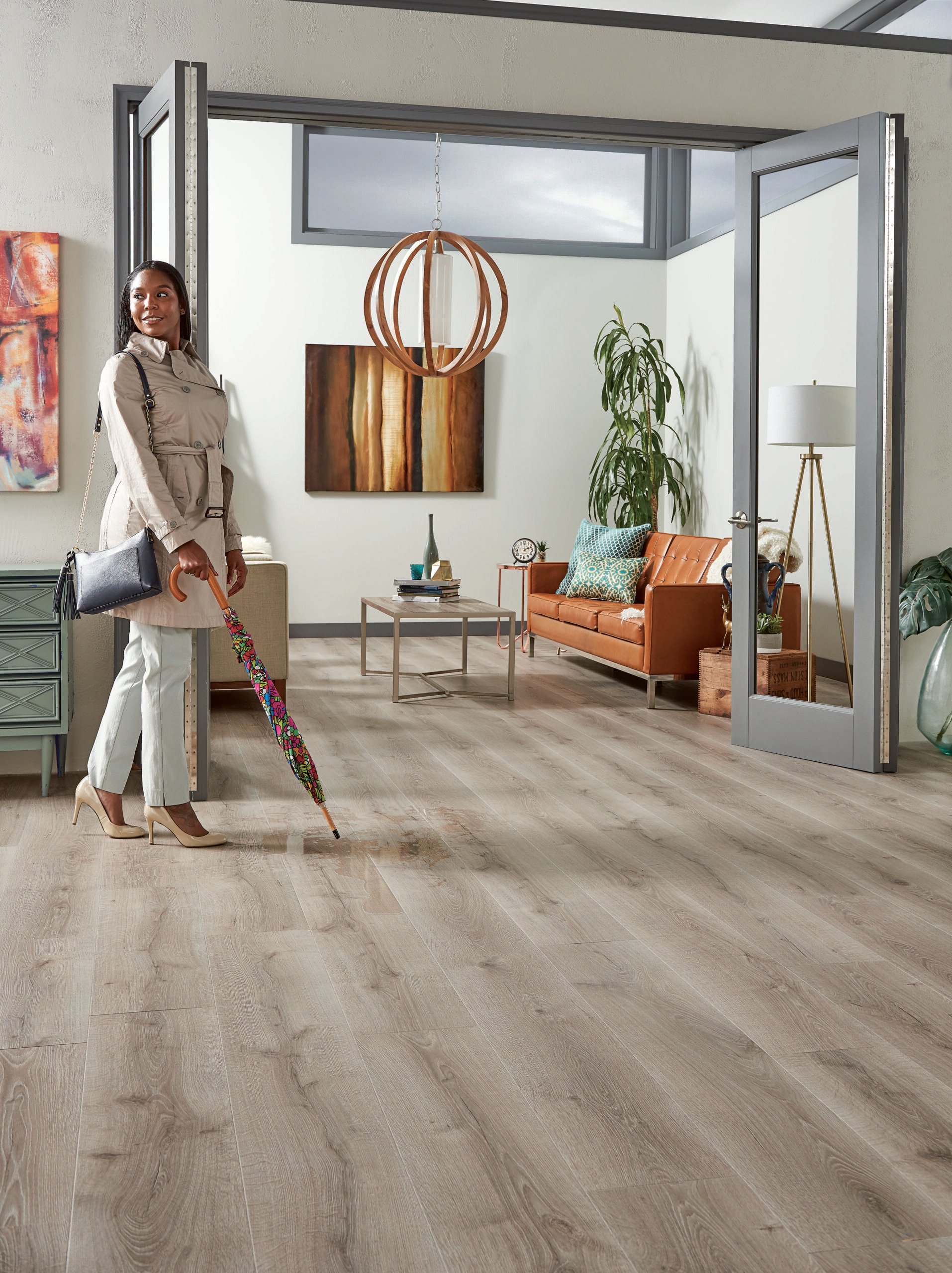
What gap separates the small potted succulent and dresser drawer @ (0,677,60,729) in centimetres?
271

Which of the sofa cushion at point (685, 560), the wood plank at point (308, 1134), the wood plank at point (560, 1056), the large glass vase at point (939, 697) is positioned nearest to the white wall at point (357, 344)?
the sofa cushion at point (685, 560)

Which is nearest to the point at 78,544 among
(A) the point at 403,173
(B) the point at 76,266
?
(B) the point at 76,266

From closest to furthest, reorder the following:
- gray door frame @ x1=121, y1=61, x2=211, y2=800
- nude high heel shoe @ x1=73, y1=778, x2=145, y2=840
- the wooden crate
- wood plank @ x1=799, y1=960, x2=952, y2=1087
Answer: wood plank @ x1=799, y1=960, x2=952, y2=1087
nude high heel shoe @ x1=73, y1=778, x2=145, y2=840
gray door frame @ x1=121, y1=61, x2=211, y2=800
the wooden crate

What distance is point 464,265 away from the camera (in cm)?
896

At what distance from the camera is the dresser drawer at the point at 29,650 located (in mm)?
4020

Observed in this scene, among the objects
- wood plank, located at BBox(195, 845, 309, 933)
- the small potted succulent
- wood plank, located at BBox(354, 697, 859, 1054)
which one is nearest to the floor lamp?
the small potted succulent

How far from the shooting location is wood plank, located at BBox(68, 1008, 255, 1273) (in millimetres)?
1603

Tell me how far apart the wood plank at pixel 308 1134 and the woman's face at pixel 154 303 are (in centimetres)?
177

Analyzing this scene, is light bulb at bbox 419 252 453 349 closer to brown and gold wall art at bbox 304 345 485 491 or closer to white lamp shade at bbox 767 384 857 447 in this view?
white lamp shade at bbox 767 384 857 447

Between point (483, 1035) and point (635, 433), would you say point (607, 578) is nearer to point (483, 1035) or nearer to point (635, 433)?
point (635, 433)

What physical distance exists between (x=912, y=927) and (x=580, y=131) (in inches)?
126

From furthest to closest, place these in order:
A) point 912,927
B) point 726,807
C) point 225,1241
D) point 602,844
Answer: point 726,807 → point 602,844 → point 912,927 → point 225,1241

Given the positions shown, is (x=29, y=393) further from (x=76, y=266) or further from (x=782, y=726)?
(x=782, y=726)

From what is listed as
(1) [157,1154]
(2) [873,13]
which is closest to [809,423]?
(2) [873,13]
